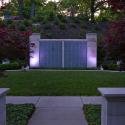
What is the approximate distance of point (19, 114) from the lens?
1056 centimetres

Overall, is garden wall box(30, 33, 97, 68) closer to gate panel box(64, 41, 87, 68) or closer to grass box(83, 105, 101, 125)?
gate panel box(64, 41, 87, 68)

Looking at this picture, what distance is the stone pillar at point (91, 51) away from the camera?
35906mm

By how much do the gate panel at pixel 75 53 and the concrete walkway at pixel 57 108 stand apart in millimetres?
21632

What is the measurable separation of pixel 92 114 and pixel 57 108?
64.5 inches

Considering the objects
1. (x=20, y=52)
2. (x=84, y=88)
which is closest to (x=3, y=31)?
(x=20, y=52)

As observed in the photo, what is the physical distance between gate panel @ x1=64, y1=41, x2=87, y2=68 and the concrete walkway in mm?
21632

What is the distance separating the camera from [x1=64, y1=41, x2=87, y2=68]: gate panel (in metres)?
36.3

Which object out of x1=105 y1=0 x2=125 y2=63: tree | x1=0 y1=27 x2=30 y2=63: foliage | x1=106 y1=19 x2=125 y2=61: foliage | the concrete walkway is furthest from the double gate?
x1=105 y1=0 x2=125 y2=63: tree

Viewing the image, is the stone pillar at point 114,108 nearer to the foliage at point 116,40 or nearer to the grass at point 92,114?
the foliage at point 116,40

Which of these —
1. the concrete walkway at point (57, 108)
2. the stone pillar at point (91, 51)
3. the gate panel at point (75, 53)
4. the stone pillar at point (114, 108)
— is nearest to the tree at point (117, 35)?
the stone pillar at point (114, 108)

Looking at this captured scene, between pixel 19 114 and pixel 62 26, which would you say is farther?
pixel 62 26

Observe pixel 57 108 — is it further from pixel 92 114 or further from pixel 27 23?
pixel 27 23

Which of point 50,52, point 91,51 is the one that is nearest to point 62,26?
point 50,52

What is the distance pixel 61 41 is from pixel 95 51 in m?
2.87
